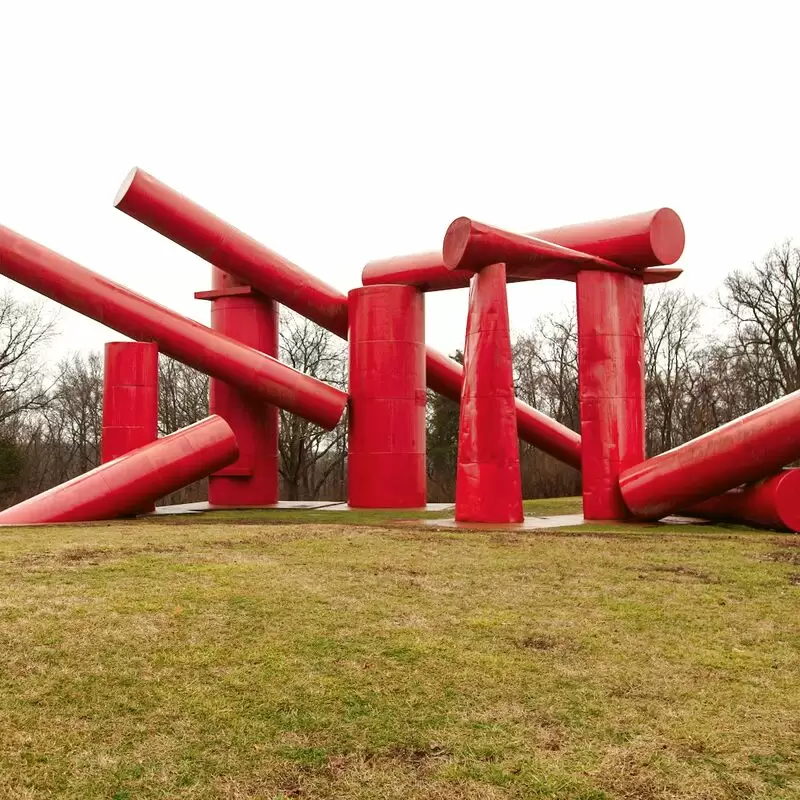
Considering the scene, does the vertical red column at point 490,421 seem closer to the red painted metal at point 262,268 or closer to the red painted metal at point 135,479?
the red painted metal at point 262,268

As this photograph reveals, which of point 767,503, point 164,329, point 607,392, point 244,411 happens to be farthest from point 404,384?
point 767,503

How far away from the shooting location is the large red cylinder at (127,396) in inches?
615

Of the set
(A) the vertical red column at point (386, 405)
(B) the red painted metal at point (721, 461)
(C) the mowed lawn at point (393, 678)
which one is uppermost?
(A) the vertical red column at point (386, 405)

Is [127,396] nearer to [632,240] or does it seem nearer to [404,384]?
[404,384]

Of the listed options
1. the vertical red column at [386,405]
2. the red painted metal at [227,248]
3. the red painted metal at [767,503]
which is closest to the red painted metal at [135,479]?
the vertical red column at [386,405]

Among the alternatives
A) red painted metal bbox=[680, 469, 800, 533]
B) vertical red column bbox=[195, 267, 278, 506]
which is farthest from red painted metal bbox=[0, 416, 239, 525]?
red painted metal bbox=[680, 469, 800, 533]

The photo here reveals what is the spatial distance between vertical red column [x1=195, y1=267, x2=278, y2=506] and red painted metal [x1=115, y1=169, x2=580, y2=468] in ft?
2.22

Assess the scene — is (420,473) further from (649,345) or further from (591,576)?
(649,345)

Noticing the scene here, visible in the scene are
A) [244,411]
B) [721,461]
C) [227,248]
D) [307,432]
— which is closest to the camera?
[721,461]

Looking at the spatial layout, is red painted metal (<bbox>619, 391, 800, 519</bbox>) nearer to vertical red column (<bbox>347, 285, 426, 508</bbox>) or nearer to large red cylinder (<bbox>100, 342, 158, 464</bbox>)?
vertical red column (<bbox>347, 285, 426, 508</bbox>)

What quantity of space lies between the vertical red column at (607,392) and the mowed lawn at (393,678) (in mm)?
4984

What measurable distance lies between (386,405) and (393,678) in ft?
39.6

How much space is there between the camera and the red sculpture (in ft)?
41.1

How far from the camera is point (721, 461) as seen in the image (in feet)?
38.5
